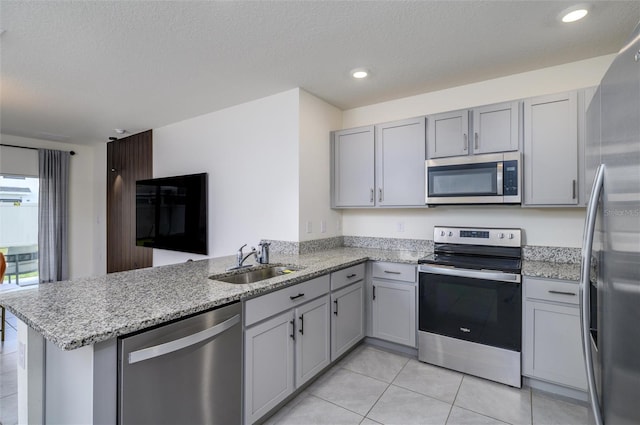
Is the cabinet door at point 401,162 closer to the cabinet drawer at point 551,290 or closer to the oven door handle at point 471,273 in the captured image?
the oven door handle at point 471,273

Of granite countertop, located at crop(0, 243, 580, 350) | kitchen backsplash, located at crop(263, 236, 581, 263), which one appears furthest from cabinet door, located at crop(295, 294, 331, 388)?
kitchen backsplash, located at crop(263, 236, 581, 263)

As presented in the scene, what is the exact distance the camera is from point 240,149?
138 inches

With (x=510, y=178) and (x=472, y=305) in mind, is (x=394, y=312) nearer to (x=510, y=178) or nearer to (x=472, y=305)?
(x=472, y=305)

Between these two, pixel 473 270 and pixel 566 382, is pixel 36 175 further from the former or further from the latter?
pixel 566 382

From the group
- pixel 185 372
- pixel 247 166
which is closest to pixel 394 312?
pixel 185 372

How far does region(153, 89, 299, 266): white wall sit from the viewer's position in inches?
123

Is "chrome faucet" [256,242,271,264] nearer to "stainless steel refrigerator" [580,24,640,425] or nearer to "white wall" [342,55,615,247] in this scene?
"white wall" [342,55,615,247]

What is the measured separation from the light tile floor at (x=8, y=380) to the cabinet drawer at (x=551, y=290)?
11.8 ft

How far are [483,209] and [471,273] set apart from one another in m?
0.81

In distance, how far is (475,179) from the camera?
8.71ft

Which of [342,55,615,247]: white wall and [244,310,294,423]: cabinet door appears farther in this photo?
[342,55,615,247]: white wall

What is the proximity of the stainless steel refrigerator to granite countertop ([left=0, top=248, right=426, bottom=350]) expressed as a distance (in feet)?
4.93

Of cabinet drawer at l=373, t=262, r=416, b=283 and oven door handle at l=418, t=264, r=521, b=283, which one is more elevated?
oven door handle at l=418, t=264, r=521, b=283

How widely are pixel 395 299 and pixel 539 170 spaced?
1.59m
